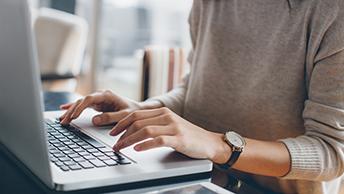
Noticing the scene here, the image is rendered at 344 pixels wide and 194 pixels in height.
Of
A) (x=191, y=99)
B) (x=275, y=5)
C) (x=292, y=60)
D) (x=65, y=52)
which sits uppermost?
(x=275, y=5)

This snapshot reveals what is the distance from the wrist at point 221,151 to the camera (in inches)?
32.0

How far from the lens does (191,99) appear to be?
4.07 ft

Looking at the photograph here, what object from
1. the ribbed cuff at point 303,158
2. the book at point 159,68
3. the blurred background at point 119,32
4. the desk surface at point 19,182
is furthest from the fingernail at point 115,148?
the blurred background at point 119,32

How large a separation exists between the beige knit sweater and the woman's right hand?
0.61ft

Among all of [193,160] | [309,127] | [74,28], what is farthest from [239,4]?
[74,28]

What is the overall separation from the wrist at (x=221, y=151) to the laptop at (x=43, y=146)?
64mm

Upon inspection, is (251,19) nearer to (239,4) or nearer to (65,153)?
(239,4)

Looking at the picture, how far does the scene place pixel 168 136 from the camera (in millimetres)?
750

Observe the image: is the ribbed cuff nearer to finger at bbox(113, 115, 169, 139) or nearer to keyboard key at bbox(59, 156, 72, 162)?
finger at bbox(113, 115, 169, 139)

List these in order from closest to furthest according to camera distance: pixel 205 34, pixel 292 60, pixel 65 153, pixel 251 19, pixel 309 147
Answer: pixel 65 153
pixel 309 147
pixel 292 60
pixel 251 19
pixel 205 34

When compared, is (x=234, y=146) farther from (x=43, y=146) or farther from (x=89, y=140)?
(x=43, y=146)

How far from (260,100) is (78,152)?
46 cm

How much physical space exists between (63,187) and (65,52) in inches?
91.8

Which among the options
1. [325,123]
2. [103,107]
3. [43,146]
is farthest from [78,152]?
[325,123]
